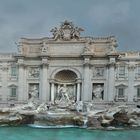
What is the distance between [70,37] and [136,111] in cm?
1419

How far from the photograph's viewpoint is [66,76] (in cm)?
4566

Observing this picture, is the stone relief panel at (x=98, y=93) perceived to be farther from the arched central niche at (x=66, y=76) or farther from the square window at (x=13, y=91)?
the square window at (x=13, y=91)

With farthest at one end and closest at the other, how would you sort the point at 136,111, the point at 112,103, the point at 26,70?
the point at 26,70 < the point at 112,103 < the point at 136,111

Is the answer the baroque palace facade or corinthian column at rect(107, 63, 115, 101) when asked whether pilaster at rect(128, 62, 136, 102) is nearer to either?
the baroque palace facade

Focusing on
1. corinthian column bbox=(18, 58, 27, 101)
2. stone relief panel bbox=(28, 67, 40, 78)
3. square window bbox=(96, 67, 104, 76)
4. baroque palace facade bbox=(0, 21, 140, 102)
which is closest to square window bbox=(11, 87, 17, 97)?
baroque palace facade bbox=(0, 21, 140, 102)

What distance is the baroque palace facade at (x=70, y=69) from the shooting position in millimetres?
43000

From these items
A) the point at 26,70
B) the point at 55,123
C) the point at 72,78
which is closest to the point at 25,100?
the point at 26,70

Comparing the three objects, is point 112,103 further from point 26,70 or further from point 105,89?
point 26,70

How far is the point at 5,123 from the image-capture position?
33.2 meters

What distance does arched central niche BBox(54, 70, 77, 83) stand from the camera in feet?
147

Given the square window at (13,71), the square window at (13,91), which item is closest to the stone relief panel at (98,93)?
the square window at (13,91)

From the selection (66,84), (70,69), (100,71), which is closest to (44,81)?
(66,84)

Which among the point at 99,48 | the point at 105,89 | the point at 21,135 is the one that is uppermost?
the point at 99,48

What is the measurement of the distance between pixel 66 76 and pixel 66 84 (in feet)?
3.97
